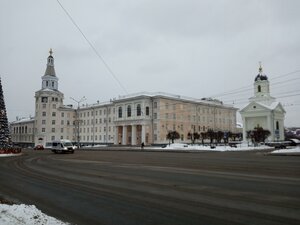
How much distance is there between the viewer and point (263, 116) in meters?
86.2

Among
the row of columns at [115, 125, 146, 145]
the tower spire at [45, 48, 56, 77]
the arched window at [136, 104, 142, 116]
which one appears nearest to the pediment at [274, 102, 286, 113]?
the row of columns at [115, 125, 146, 145]

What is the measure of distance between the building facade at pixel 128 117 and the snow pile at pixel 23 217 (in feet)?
255

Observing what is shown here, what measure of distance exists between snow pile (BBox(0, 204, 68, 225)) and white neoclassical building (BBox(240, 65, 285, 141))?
82.5m

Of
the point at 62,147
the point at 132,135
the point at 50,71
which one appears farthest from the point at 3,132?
the point at 50,71

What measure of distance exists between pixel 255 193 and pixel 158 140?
7562 cm

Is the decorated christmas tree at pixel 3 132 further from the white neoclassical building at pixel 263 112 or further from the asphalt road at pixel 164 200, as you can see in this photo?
the white neoclassical building at pixel 263 112

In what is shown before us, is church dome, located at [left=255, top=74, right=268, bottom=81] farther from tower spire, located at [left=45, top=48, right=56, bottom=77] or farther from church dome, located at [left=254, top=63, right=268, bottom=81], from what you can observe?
tower spire, located at [left=45, top=48, right=56, bottom=77]

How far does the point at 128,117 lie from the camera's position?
91562 mm

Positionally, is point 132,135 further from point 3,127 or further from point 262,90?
point 3,127

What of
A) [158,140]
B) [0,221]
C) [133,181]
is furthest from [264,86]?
[0,221]

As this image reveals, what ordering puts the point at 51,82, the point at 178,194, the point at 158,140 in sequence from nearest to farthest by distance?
the point at 178,194, the point at 158,140, the point at 51,82

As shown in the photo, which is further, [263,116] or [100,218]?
[263,116]

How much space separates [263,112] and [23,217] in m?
86.3

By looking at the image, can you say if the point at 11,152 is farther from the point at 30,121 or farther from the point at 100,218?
the point at 30,121
